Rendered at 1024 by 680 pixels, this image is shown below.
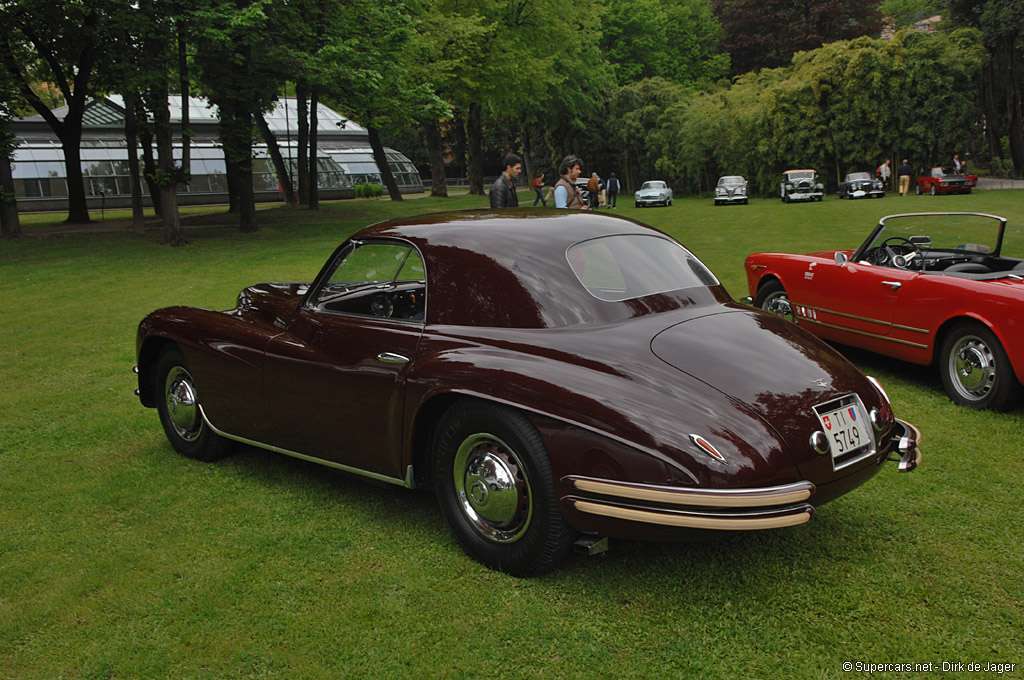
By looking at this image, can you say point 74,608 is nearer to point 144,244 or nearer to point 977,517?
point 977,517

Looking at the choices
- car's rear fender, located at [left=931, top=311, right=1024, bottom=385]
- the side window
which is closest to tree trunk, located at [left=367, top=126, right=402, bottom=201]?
the side window

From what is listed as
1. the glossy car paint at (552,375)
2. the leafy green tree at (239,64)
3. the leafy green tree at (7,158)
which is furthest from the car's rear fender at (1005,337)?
the leafy green tree at (7,158)

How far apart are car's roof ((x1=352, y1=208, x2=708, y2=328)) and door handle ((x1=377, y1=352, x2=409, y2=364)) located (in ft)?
0.77

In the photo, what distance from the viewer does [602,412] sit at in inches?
120

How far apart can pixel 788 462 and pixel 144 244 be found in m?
20.6

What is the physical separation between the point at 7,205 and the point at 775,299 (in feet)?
73.1

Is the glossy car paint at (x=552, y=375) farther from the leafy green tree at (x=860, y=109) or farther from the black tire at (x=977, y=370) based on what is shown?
the leafy green tree at (x=860, y=109)

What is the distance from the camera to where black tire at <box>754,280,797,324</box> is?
300 inches

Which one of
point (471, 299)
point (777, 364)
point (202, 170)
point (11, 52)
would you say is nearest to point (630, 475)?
point (777, 364)

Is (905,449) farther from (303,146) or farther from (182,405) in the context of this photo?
(303,146)

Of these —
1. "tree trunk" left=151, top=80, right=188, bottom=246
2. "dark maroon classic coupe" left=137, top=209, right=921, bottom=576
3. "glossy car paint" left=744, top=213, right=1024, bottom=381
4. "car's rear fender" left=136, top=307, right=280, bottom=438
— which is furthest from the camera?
"tree trunk" left=151, top=80, right=188, bottom=246

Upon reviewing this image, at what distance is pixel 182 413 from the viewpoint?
16.8 ft

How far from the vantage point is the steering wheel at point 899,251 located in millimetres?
6512

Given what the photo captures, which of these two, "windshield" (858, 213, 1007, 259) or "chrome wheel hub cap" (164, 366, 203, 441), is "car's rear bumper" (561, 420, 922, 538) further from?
"windshield" (858, 213, 1007, 259)
